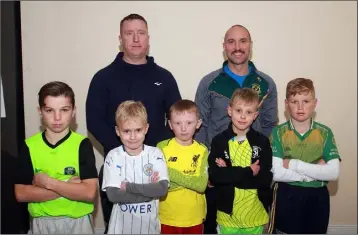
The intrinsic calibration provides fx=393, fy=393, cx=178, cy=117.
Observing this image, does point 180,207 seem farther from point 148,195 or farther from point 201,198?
A: point 148,195

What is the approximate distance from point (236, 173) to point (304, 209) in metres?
0.63

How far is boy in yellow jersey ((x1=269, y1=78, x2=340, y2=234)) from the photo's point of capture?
2785 millimetres

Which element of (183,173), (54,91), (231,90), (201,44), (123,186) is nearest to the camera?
(123,186)

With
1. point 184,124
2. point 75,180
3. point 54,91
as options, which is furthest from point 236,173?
point 54,91

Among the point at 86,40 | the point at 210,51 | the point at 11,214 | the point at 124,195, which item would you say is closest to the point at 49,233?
the point at 124,195

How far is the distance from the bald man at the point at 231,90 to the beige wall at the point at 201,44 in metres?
0.67

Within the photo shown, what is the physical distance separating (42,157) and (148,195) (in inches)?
28.0

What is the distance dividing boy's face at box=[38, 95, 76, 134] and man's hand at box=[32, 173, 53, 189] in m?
0.29

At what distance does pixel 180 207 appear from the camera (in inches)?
105

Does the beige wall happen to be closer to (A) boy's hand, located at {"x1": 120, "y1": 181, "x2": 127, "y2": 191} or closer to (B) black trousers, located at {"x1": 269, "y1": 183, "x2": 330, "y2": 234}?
(B) black trousers, located at {"x1": 269, "y1": 183, "x2": 330, "y2": 234}

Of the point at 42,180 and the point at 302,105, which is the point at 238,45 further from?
the point at 42,180

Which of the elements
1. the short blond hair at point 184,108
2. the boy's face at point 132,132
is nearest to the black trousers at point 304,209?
the short blond hair at point 184,108

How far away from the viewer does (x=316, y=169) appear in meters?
2.72

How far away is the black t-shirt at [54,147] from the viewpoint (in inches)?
97.4
